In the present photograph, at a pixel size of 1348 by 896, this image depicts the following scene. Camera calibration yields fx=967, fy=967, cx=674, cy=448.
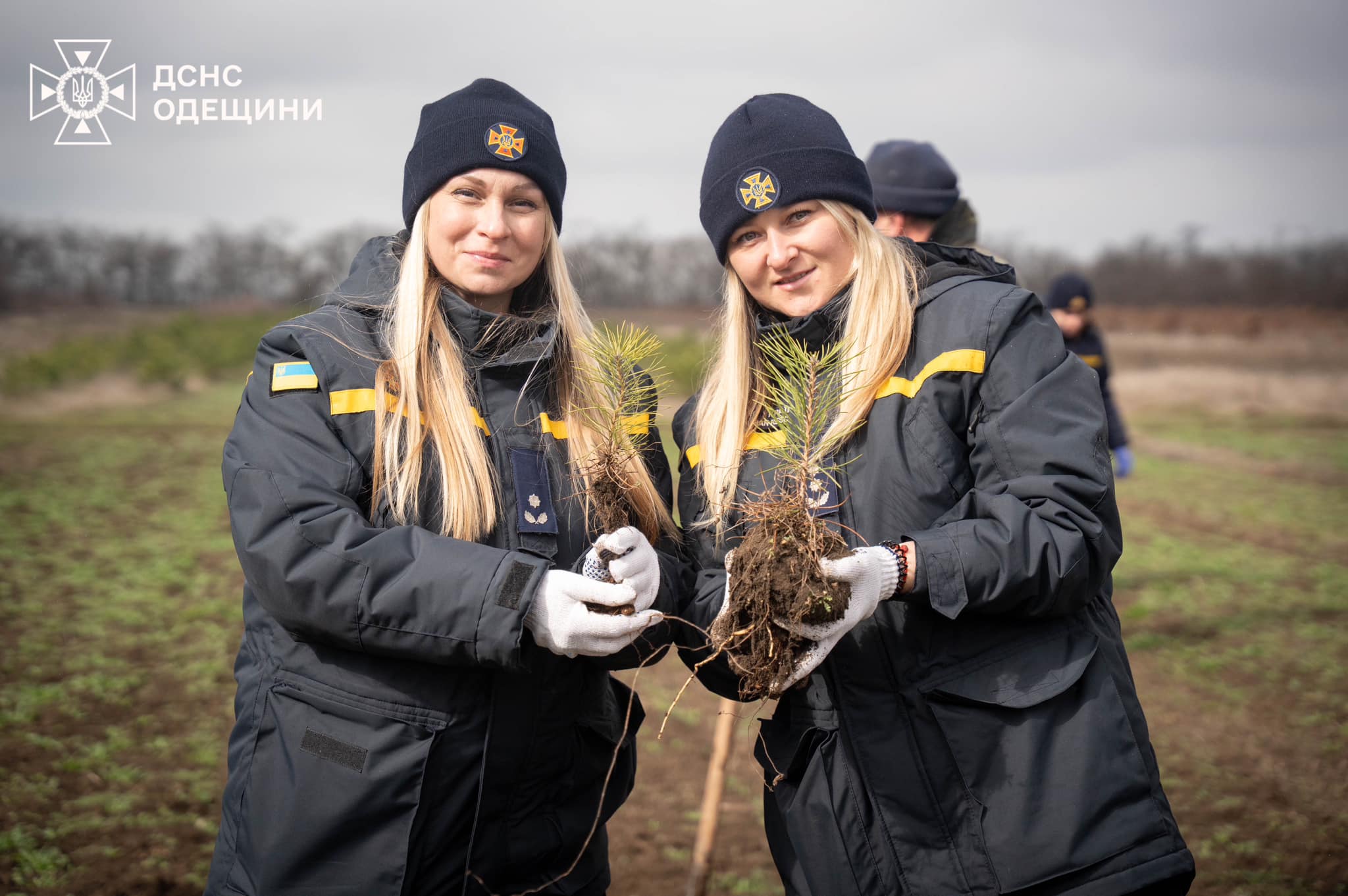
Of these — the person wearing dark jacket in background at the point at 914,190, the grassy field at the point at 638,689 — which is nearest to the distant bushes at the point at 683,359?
the grassy field at the point at 638,689

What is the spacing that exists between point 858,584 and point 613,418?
0.70 metres

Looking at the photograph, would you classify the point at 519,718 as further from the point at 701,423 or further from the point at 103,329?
the point at 103,329

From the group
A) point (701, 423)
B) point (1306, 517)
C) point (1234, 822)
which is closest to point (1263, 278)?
point (1306, 517)

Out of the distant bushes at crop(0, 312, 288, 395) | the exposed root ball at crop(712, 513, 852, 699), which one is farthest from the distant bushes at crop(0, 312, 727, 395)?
the exposed root ball at crop(712, 513, 852, 699)

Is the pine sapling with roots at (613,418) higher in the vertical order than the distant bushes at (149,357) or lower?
higher

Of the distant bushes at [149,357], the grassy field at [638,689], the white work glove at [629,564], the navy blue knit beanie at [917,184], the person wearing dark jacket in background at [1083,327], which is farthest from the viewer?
the distant bushes at [149,357]

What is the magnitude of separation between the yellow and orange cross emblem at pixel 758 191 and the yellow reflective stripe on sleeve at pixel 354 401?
0.96m

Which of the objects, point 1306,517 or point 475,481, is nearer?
point 475,481

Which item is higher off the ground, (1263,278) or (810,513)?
(1263,278)

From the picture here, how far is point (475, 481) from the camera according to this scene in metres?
2.12

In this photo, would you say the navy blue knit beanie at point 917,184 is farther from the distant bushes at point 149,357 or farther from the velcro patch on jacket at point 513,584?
the distant bushes at point 149,357

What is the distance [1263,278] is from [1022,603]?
114 ft

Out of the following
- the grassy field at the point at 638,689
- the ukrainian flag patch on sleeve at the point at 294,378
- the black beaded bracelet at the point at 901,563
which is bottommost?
the grassy field at the point at 638,689

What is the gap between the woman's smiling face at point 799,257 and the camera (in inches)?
92.0
